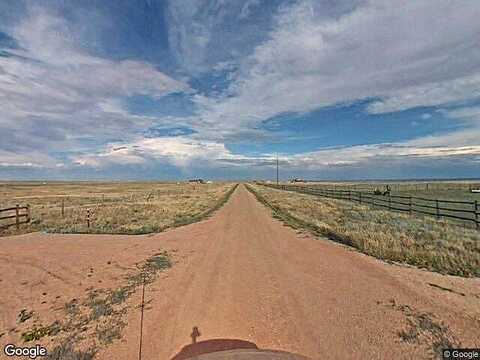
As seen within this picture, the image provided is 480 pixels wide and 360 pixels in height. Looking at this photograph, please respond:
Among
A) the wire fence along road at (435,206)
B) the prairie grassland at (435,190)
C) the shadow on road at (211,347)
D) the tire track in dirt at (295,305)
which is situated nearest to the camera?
the shadow on road at (211,347)

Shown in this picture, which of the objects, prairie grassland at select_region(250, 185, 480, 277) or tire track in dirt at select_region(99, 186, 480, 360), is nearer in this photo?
tire track in dirt at select_region(99, 186, 480, 360)

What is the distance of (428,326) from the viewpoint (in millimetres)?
4730

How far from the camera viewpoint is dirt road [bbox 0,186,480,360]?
430cm

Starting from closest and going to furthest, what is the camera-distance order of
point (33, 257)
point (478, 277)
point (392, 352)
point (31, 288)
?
point (392, 352)
point (31, 288)
point (478, 277)
point (33, 257)

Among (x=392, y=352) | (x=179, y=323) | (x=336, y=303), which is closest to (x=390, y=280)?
(x=336, y=303)

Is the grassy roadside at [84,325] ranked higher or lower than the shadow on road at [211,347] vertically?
lower

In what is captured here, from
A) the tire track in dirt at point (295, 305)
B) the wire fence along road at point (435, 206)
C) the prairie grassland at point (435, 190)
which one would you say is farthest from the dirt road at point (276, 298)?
the prairie grassland at point (435, 190)

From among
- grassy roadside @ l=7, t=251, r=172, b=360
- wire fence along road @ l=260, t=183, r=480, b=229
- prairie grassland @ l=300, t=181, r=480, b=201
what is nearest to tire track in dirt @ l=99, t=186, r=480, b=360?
grassy roadside @ l=7, t=251, r=172, b=360

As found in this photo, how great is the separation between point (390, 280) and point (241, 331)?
4.49 metres

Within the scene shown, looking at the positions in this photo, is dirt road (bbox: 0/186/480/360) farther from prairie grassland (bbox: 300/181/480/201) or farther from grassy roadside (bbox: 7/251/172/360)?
prairie grassland (bbox: 300/181/480/201)

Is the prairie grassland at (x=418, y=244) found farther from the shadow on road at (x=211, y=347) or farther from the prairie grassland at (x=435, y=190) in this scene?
the prairie grassland at (x=435, y=190)

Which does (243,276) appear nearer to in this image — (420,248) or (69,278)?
(69,278)

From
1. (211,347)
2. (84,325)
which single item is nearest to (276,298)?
(211,347)

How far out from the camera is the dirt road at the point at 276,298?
4297 millimetres
